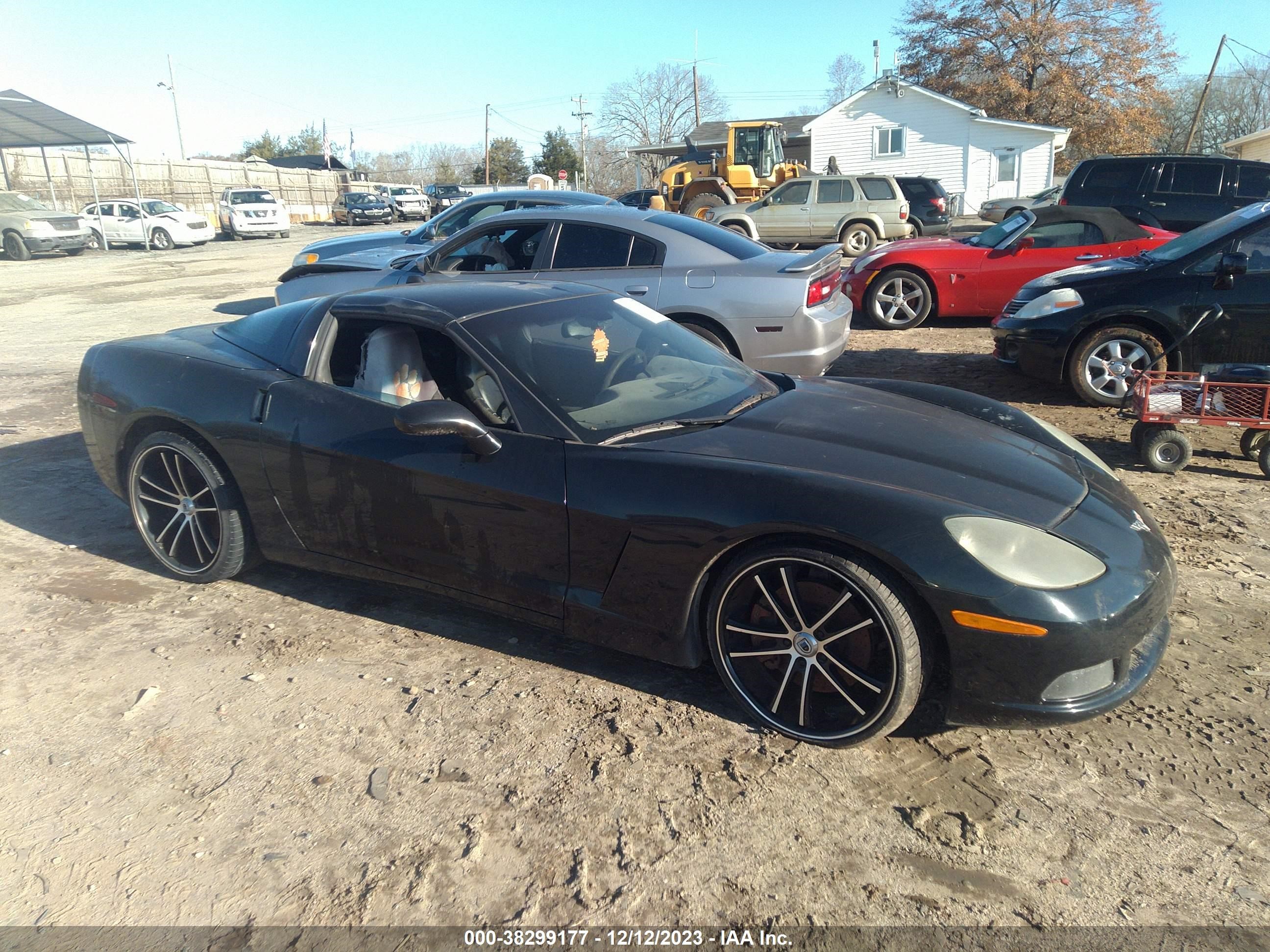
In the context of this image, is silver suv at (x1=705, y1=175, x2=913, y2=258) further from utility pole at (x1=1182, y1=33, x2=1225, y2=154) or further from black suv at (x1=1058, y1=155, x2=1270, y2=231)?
utility pole at (x1=1182, y1=33, x2=1225, y2=154)

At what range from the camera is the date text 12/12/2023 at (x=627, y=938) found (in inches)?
82.9

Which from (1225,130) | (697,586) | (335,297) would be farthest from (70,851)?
(1225,130)

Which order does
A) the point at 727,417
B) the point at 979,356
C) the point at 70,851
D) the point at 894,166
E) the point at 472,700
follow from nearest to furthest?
the point at 70,851, the point at 472,700, the point at 727,417, the point at 979,356, the point at 894,166

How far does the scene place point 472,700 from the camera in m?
3.14

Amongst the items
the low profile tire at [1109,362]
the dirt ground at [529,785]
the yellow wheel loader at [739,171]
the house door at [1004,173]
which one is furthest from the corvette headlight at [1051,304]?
the house door at [1004,173]

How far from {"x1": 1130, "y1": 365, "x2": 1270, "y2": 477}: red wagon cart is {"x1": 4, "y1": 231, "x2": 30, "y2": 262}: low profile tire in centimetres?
2898

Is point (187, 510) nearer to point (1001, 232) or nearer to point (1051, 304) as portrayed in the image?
point (1051, 304)

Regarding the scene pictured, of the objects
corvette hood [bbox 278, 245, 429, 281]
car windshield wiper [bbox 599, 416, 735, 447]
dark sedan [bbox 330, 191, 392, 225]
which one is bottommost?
car windshield wiper [bbox 599, 416, 735, 447]

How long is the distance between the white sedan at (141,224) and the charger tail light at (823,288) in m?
27.7

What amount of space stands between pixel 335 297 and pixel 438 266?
3675mm

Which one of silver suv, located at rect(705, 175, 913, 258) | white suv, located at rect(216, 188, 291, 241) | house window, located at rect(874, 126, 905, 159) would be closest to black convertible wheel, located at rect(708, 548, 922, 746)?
silver suv, located at rect(705, 175, 913, 258)

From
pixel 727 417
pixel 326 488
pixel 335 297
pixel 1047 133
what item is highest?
pixel 1047 133

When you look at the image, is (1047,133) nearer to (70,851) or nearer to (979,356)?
(979,356)

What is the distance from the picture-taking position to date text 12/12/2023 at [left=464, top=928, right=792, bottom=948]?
211 centimetres
